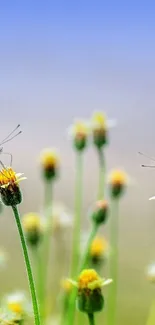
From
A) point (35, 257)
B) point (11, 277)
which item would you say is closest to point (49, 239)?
point (35, 257)

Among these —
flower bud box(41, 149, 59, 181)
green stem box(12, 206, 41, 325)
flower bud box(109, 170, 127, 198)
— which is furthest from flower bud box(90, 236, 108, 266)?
green stem box(12, 206, 41, 325)

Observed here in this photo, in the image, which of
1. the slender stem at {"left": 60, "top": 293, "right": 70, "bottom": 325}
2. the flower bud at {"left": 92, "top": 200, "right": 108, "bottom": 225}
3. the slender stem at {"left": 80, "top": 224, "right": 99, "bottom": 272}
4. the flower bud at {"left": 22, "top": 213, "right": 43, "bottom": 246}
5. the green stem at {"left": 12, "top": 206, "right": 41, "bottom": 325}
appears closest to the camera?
the green stem at {"left": 12, "top": 206, "right": 41, "bottom": 325}

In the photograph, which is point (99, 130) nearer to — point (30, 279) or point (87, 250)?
point (87, 250)

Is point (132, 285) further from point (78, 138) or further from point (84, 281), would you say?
point (84, 281)

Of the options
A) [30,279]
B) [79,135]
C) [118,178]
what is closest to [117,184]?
[118,178]

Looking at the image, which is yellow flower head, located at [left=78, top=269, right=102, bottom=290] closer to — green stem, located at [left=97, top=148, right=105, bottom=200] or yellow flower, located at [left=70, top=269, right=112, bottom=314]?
yellow flower, located at [left=70, top=269, right=112, bottom=314]

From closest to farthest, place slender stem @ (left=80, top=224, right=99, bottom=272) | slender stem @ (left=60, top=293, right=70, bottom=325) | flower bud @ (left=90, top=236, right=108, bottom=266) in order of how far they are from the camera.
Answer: slender stem @ (left=80, top=224, right=99, bottom=272) < slender stem @ (left=60, top=293, right=70, bottom=325) < flower bud @ (left=90, top=236, right=108, bottom=266)
